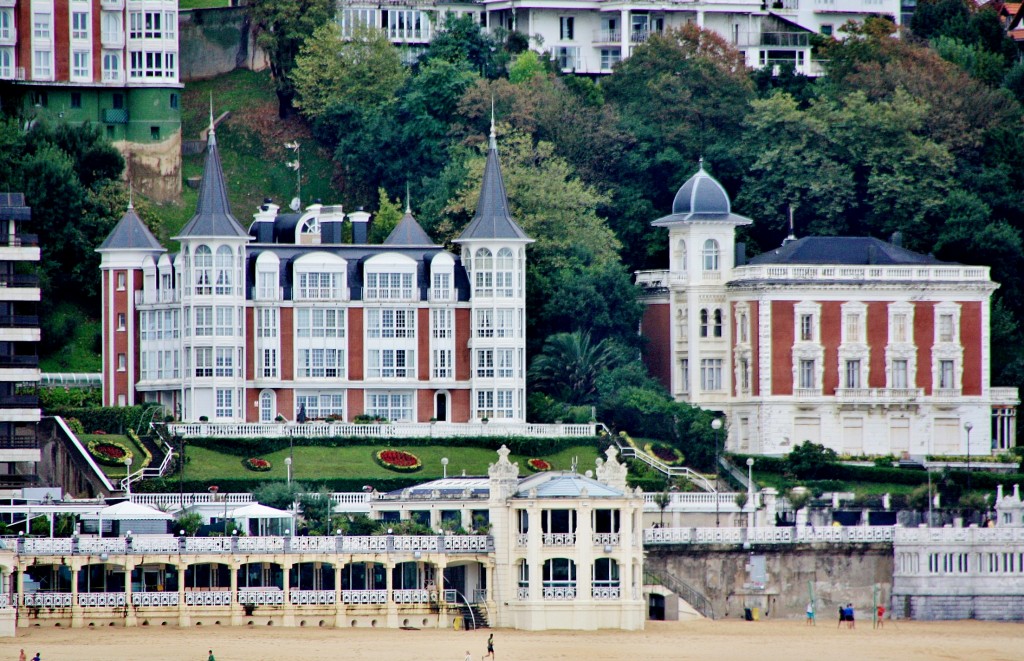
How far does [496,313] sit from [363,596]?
30.7m

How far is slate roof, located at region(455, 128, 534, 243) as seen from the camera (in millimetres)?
143375

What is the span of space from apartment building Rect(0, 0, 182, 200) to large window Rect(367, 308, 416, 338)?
868 inches

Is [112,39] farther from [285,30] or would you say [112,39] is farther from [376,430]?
[376,430]

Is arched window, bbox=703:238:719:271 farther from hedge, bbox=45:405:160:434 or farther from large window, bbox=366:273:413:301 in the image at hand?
hedge, bbox=45:405:160:434

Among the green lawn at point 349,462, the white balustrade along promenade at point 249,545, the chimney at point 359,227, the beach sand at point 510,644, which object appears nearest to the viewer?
the beach sand at point 510,644

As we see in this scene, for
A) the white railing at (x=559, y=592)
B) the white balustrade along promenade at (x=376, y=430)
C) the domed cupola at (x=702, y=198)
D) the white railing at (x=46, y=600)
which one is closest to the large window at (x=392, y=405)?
the white balustrade along promenade at (x=376, y=430)

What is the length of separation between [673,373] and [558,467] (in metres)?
13.6

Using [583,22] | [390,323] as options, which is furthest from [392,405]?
[583,22]

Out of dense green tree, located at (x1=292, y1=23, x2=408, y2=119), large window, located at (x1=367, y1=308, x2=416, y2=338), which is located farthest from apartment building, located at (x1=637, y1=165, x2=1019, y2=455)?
dense green tree, located at (x1=292, y1=23, x2=408, y2=119)

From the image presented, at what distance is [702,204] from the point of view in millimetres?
148500

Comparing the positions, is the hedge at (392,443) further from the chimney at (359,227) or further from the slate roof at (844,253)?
the chimney at (359,227)

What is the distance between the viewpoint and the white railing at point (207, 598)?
112 meters

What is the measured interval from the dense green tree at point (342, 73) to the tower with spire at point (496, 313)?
905 inches

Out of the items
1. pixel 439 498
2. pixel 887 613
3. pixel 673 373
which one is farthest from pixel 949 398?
pixel 439 498
